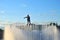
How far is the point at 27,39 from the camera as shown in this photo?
47438 millimetres

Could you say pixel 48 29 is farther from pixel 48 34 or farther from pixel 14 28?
pixel 14 28

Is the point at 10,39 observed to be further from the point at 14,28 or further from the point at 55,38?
the point at 55,38

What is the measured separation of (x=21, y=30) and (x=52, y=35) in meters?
4.90

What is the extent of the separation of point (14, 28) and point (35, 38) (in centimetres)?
430

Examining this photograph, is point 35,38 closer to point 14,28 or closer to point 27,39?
point 27,39

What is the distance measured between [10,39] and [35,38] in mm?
4244

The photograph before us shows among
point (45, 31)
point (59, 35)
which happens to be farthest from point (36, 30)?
point (59, 35)

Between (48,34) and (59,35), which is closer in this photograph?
(48,34)

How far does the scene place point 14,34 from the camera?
48.5 m

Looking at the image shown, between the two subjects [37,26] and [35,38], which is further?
[37,26]

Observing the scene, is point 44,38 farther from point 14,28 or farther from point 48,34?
point 14,28

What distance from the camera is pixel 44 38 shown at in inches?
1887

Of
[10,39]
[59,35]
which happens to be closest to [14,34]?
[10,39]

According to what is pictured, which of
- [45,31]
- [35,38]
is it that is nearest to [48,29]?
[45,31]
